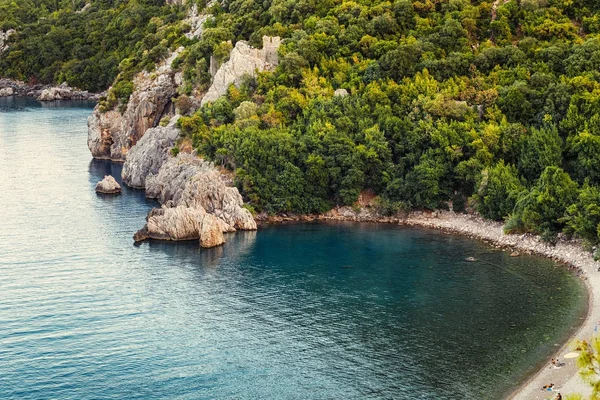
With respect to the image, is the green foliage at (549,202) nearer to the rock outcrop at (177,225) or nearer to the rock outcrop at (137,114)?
the rock outcrop at (177,225)

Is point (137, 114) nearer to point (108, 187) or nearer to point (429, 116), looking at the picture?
point (108, 187)

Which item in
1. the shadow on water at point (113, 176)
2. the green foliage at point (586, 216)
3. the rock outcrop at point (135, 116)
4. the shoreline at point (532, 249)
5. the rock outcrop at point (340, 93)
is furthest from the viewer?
the rock outcrop at point (135, 116)

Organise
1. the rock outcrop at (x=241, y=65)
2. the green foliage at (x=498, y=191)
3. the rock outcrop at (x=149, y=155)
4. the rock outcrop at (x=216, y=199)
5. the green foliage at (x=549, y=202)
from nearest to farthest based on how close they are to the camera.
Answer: the green foliage at (x=549, y=202)
the green foliage at (x=498, y=191)
the rock outcrop at (x=216, y=199)
the rock outcrop at (x=149, y=155)
the rock outcrop at (x=241, y=65)

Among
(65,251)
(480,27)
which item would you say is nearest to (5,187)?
(65,251)

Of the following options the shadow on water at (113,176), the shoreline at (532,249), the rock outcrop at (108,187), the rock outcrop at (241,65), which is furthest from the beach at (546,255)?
the rock outcrop at (108,187)

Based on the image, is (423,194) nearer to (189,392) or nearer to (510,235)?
(510,235)

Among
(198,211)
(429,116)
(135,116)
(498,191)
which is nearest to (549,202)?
(498,191)
